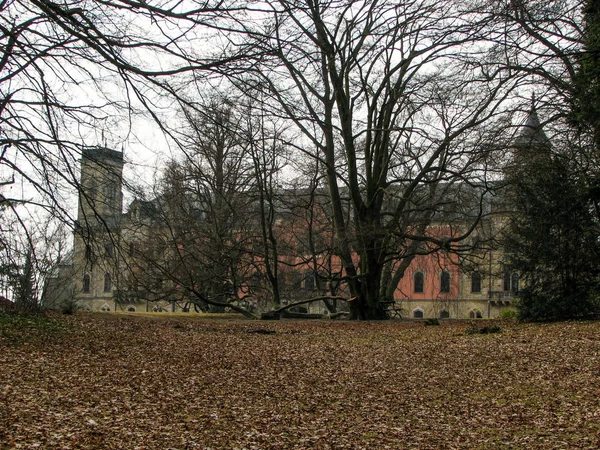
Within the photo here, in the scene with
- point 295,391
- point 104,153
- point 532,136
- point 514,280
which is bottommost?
point 295,391

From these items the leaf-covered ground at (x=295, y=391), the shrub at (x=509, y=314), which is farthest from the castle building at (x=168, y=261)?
the shrub at (x=509, y=314)

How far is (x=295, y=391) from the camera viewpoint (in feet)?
24.6

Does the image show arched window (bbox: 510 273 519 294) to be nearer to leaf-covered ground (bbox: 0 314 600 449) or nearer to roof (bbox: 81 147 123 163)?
leaf-covered ground (bbox: 0 314 600 449)

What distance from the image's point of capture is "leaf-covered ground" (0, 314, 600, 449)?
218 inches

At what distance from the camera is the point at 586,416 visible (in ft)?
20.2

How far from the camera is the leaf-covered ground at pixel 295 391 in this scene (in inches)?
218

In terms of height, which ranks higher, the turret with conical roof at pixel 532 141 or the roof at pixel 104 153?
the turret with conical roof at pixel 532 141

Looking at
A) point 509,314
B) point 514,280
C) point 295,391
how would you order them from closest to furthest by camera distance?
point 295,391 < point 509,314 < point 514,280

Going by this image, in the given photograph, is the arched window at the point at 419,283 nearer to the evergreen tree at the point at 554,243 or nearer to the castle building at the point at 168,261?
the castle building at the point at 168,261

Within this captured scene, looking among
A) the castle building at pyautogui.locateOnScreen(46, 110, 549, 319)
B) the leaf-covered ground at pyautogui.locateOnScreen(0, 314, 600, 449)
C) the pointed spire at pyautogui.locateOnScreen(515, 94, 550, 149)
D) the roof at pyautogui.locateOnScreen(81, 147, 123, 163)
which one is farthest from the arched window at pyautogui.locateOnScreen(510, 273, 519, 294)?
A: the roof at pyautogui.locateOnScreen(81, 147, 123, 163)

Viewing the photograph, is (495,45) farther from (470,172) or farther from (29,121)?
(29,121)

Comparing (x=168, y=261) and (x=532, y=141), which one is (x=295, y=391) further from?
(x=168, y=261)

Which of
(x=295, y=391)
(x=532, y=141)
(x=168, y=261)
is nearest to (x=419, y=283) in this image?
(x=168, y=261)

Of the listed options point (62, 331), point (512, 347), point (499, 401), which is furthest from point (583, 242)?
point (62, 331)
